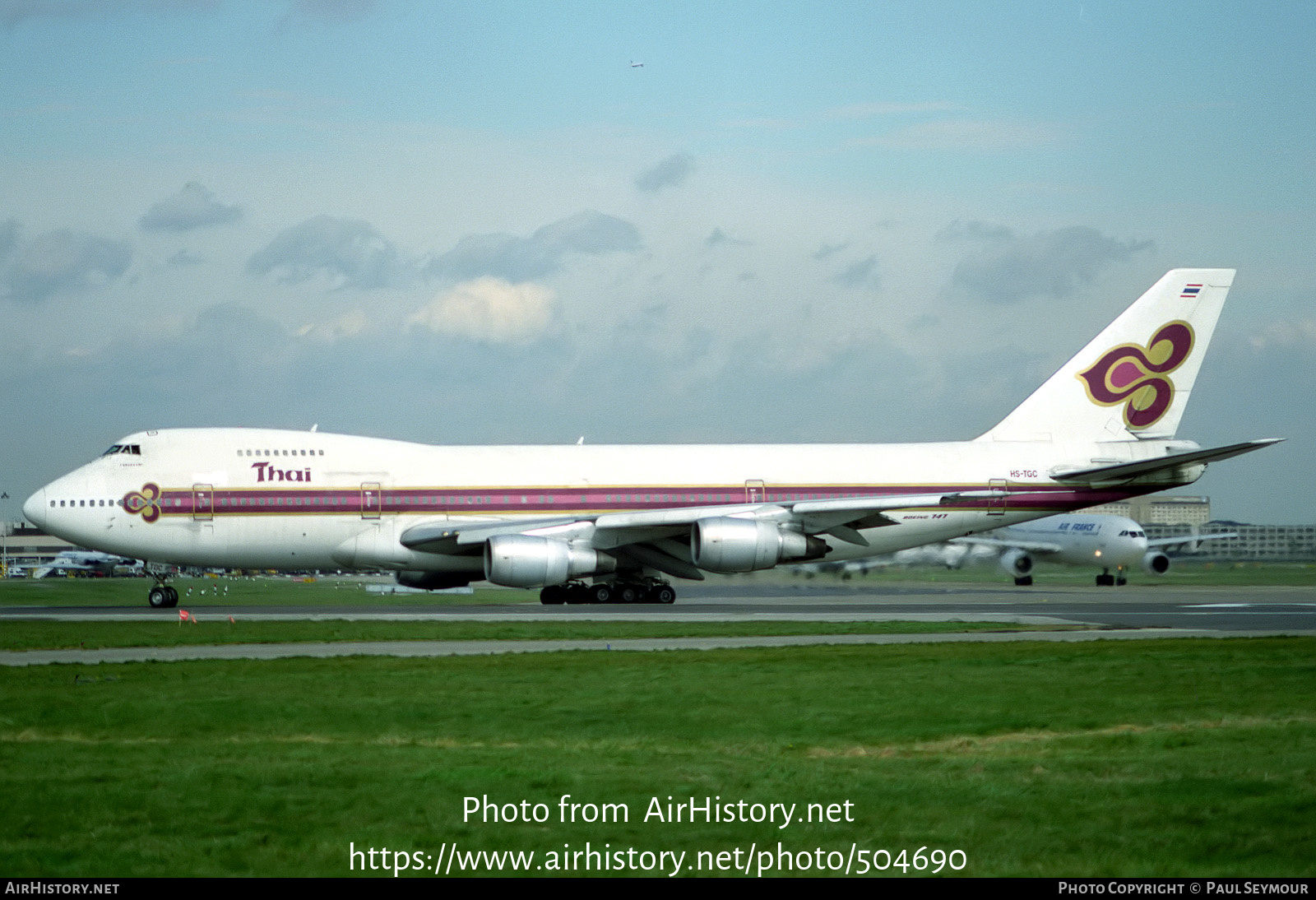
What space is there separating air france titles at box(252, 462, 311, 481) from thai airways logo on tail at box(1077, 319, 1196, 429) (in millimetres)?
20311

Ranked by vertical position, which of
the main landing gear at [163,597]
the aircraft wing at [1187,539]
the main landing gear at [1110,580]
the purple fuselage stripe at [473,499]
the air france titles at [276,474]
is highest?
the air france titles at [276,474]

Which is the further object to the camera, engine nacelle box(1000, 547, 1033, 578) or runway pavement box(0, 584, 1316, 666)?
engine nacelle box(1000, 547, 1033, 578)

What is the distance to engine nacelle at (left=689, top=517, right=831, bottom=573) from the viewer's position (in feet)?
104

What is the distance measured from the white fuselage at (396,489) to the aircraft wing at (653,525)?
43 cm

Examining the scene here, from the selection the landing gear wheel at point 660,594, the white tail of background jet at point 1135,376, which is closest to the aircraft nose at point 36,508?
the landing gear wheel at point 660,594

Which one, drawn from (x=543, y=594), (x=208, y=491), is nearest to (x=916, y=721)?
(x=543, y=594)

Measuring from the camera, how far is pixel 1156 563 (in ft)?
185

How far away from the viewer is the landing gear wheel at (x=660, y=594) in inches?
1346

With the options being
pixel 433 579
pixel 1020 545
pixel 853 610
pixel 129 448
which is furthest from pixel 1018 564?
pixel 129 448

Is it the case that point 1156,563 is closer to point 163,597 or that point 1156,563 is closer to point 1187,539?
point 1187,539

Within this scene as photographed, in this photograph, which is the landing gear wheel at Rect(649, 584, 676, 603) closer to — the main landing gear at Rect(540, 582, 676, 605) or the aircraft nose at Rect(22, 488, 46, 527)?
the main landing gear at Rect(540, 582, 676, 605)

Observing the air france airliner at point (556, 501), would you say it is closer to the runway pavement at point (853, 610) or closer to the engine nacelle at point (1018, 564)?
the runway pavement at point (853, 610)

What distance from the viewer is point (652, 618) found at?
91.0 ft

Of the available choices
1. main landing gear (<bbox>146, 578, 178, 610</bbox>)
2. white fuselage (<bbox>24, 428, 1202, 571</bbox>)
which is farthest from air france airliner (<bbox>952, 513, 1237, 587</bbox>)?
main landing gear (<bbox>146, 578, 178, 610</bbox>)
